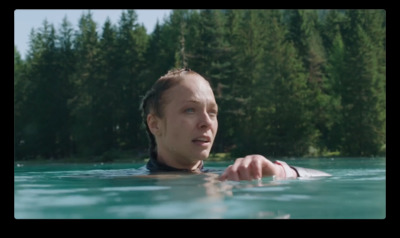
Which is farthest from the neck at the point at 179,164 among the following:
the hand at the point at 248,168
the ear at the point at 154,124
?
the hand at the point at 248,168

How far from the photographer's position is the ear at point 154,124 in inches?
218

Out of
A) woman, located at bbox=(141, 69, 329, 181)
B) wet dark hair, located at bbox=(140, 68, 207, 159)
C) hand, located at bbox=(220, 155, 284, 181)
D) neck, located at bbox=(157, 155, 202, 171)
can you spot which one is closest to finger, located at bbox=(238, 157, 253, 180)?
hand, located at bbox=(220, 155, 284, 181)

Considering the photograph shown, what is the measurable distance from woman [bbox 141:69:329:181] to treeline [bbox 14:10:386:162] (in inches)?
1150

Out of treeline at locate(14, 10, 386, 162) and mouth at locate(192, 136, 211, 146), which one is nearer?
mouth at locate(192, 136, 211, 146)

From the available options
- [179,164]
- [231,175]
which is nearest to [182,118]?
[179,164]

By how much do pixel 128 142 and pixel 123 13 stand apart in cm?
1064

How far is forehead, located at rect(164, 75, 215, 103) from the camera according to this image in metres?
5.25

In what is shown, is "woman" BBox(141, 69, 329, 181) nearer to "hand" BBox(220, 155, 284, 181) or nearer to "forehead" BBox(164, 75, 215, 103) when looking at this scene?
"forehead" BBox(164, 75, 215, 103)

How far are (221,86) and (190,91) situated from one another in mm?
31642

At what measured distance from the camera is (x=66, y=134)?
1586 inches

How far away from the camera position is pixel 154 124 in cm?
558

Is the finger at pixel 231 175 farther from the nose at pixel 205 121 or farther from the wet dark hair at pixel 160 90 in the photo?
the wet dark hair at pixel 160 90

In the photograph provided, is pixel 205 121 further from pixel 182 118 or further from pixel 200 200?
pixel 200 200

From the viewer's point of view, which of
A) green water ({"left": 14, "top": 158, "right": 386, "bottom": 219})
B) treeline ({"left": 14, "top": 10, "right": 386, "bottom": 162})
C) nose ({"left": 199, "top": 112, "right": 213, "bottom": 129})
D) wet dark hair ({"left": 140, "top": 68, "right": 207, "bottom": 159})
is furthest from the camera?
treeline ({"left": 14, "top": 10, "right": 386, "bottom": 162})
